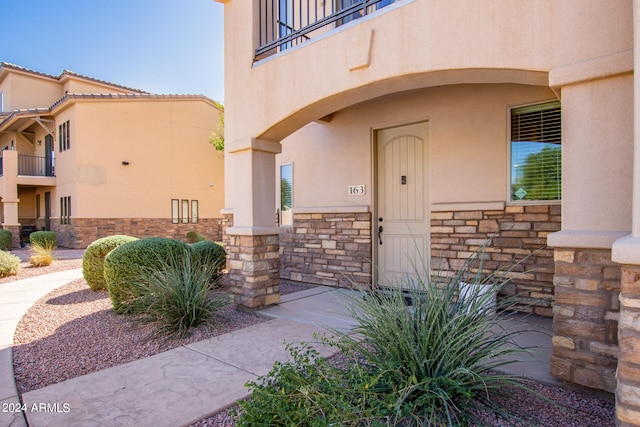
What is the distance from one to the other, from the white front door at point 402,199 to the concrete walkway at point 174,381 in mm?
1776

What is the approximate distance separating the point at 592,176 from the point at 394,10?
2366 mm

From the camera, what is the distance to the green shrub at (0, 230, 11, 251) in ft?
44.2

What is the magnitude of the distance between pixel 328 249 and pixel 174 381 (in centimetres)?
399

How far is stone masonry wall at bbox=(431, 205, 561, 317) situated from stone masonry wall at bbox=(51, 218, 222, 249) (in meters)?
13.7

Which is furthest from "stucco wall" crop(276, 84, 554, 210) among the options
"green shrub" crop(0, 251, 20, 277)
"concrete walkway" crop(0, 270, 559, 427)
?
"green shrub" crop(0, 251, 20, 277)

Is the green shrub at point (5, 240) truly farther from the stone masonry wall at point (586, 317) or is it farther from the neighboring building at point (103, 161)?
the stone masonry wall at point (586, 317)

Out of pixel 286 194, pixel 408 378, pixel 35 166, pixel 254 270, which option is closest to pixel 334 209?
pixel 286 194

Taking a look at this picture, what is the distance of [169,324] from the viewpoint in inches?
164

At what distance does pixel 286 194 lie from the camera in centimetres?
759

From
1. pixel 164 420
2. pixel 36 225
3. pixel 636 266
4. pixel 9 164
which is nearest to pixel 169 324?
pixel 164 420

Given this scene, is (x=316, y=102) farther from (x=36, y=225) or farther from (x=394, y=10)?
(x=36, y=225)

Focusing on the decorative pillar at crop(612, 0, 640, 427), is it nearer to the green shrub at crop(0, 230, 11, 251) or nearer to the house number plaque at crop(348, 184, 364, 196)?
the house number plaque at crop(348, 184, 364, 196)

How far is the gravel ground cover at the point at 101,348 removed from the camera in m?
2.46

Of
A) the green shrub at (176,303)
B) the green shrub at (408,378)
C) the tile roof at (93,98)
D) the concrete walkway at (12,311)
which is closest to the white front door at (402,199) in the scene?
the green shrub at (176,303)
